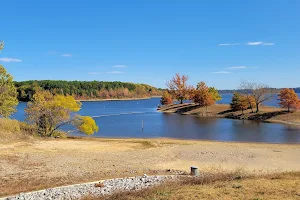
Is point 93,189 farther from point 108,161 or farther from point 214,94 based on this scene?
point 214,94

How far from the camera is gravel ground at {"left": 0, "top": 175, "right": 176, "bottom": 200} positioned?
42.7ft

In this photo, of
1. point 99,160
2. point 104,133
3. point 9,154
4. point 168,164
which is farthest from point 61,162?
point 104,133

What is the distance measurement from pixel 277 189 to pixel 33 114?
34246 mm

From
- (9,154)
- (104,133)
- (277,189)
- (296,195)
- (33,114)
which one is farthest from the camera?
(104,133)

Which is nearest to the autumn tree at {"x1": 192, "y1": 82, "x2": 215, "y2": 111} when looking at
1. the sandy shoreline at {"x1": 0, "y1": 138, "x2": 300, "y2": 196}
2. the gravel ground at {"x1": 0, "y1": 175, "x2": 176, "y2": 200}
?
the sandy shoreline at {"x1": 0, "y1": 138, "x2": 300, "y2": 196}

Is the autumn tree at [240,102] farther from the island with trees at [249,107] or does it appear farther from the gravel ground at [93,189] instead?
the gravel ground at [93,189]

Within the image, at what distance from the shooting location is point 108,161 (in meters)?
23.7

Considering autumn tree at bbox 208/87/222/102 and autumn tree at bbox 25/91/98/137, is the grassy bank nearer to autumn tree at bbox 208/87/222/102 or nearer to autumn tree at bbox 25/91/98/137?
autumn tree at bbox 208/87/222/102

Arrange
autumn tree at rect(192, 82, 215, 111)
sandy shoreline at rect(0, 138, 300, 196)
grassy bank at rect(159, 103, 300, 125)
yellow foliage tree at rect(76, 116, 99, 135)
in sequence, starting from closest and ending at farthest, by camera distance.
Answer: sandy shoreline at rect(0, 138, 300, 196) → yellow foliage tree at rect(76, 116, 99, 135) → grassy bank at rect(159, 103, 300, 125) → autumn tree at rect(192, 82, 215, 111)

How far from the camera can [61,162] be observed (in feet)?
74.3

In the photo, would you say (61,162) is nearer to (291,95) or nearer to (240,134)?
(240,134)

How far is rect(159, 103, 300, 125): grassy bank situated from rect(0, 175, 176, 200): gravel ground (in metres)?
55.5

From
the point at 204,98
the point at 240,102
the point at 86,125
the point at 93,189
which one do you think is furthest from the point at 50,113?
the point at 204,98

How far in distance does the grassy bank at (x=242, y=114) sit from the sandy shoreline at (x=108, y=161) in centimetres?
3912
